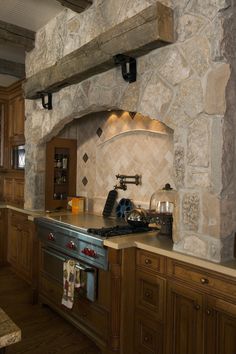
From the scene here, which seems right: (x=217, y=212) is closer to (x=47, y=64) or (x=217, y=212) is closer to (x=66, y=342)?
(x=66, y=342)

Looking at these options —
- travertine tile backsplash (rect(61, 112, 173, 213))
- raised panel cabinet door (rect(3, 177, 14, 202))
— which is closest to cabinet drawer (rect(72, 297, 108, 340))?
travertine tile backsplash (rect(61, 112, 173, 213))

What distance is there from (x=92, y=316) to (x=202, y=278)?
115cm

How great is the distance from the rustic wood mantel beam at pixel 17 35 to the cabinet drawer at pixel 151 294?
281 cm

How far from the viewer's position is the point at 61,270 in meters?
2.88

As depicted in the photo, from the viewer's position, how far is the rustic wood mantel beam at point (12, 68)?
166 inches

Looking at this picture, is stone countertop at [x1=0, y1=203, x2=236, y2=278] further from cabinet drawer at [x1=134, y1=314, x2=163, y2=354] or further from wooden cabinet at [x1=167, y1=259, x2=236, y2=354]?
cabinet drawer at [x1=134, y1=314, x2=163, y2=354]

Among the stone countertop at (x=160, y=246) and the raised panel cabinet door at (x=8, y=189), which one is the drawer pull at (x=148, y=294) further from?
the raised panel cabinet door at (x=8, y=189)

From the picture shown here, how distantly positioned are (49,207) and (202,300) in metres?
2.47

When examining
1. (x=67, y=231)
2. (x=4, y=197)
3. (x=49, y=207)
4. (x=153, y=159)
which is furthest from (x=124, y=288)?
(x=4, y=197)

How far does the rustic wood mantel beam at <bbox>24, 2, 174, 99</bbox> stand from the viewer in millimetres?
1971

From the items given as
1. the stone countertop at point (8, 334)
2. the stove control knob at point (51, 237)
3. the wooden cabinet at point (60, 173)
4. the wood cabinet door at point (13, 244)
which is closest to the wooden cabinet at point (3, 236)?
the wood cabinet door at point (13, 244)

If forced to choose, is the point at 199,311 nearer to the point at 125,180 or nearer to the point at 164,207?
the point at 164,207

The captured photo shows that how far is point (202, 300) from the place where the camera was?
1.76m

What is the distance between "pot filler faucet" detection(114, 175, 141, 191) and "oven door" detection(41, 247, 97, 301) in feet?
3.01
